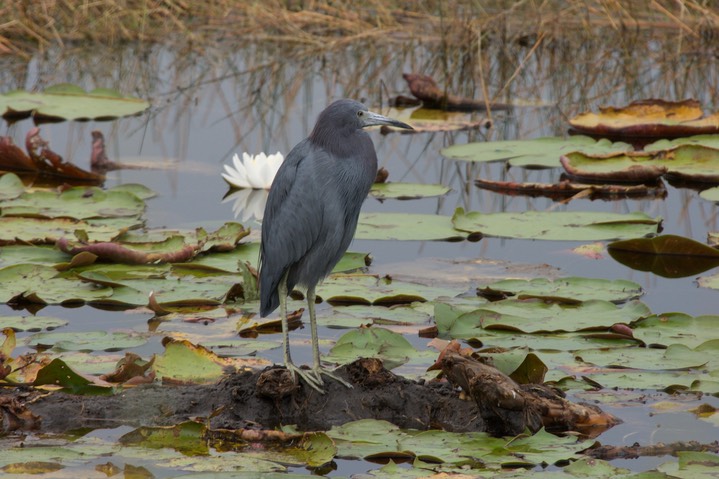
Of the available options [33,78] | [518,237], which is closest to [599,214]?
[518,237]

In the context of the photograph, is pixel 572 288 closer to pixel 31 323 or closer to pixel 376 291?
pixel 376 291

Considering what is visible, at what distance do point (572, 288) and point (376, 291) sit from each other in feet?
2.78

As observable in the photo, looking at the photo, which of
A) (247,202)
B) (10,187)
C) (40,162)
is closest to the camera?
(10,187)

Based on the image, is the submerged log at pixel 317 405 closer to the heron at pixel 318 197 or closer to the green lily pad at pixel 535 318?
the heron at pixel 318 197

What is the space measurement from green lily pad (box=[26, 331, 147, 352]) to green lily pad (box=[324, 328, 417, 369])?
782mm

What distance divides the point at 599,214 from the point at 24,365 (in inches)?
127

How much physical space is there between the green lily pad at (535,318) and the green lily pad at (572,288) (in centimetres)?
15

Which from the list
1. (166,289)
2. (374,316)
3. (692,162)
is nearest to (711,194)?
(692,162)

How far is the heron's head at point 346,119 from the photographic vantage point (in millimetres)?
4227

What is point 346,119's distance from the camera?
13.9 feet

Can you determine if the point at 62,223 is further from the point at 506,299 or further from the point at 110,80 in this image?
the point at 110,80

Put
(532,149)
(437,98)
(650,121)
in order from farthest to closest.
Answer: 1. (437,98)
2. (650,121)
3. (532,149)

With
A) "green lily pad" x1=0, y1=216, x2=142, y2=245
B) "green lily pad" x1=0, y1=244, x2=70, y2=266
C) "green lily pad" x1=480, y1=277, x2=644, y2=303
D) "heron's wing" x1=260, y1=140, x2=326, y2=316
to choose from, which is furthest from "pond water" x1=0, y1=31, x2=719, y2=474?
"green lily pad" x1=0, y1=244, x2=70, y2=266

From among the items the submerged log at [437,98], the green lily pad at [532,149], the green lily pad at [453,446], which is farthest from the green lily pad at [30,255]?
the submerged log at [437,98]
